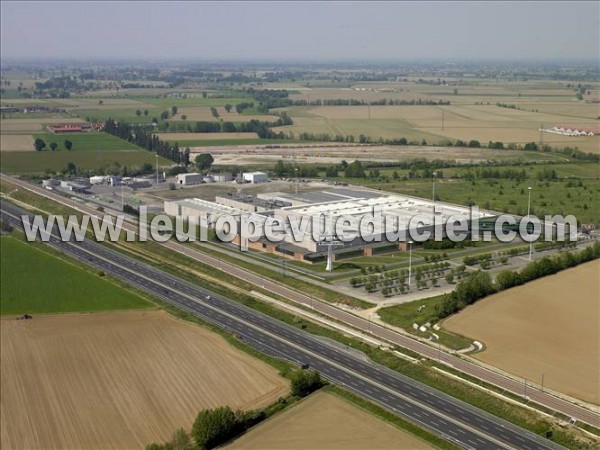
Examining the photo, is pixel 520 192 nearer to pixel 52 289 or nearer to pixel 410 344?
pixel 410 344

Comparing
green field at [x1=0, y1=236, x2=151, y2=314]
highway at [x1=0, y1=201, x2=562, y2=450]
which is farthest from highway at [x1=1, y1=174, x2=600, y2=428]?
green field at [x1=0, y1=236, x2=151, y2=314]

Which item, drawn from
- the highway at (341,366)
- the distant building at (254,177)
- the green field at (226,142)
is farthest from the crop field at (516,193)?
the green field at (226,142)

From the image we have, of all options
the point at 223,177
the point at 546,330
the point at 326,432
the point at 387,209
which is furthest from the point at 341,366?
the point at 223,177

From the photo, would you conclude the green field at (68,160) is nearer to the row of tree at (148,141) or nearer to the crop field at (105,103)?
the row of tree at (148,141)

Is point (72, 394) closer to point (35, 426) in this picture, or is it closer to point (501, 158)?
point (35, 426)

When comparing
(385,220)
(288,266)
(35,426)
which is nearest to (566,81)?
(385,220)

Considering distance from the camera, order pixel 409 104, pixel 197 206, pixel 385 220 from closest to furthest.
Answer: pixel 385 220, pixel 197 206, pixel 409 104
